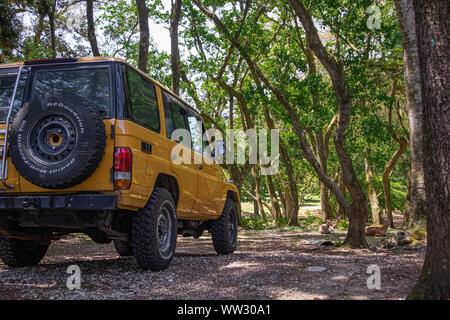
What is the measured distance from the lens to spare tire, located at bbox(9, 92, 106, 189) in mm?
4727

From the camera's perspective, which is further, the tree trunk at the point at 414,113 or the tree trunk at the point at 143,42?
the tree trunk at the point at 143,42

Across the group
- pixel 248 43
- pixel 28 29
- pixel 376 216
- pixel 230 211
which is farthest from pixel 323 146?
pixel 28 29

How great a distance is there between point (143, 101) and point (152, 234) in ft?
5.77

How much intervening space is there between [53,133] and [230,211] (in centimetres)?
468

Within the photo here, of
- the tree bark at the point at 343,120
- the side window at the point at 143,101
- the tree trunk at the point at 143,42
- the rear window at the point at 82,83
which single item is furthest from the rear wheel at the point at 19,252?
the tree trunk at the point at 143,42

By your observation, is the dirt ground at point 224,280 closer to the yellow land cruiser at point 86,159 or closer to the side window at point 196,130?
the yellow land cruiser at point 86,159

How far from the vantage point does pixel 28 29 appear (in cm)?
1909

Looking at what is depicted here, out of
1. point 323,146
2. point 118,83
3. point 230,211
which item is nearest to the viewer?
point 118,83

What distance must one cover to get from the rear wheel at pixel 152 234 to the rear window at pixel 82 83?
133cm

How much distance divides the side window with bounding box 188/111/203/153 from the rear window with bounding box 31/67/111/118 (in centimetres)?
246

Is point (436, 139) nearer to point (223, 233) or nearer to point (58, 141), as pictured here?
point (58, 141)

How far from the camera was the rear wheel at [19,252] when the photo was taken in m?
6.03

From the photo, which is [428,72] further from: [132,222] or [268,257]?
[268,257]
